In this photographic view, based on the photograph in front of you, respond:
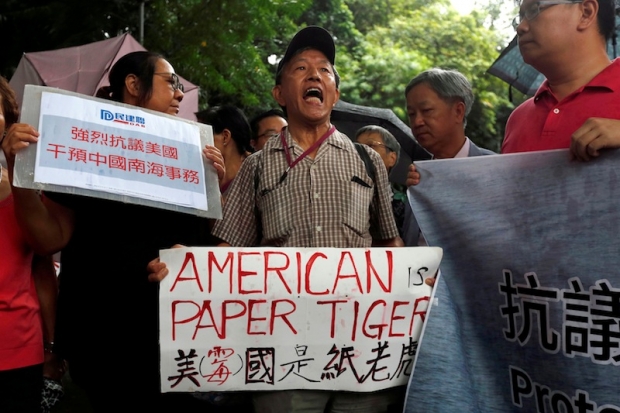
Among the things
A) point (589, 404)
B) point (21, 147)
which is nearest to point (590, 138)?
point (589, 404)

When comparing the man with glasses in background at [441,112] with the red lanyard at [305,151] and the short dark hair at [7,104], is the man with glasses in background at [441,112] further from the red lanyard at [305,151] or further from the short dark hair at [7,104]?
the short dark hair at [7,104]

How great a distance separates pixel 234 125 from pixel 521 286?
8.23ft

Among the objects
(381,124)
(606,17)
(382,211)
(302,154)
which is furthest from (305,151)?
(381,124)

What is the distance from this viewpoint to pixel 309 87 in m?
3.00

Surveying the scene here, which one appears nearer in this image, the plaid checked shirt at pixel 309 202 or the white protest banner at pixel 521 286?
the white protest banner at pixel 521 286

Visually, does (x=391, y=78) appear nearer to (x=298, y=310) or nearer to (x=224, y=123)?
(x=224, y=123)

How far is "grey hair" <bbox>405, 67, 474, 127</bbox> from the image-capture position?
3.77 m

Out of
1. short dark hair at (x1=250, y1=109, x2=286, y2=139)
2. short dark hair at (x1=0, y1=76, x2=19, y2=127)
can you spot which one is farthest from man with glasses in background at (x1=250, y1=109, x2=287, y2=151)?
short dark hair at (x1=0, y1=76, x2=19, y2=127)

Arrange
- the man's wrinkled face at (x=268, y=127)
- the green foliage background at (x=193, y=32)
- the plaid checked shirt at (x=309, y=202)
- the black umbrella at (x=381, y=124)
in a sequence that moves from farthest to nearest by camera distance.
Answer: the green foliage background at (x=193, y=32) → the black umbrella at (x=381, y=124) → the man's wrinkled face at (x=268, y=127) → the plaid checked shirt at (x=309, y=202)

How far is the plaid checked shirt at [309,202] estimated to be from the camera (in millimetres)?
2830

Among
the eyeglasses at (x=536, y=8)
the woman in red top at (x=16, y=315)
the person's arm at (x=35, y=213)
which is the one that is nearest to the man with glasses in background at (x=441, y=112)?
the eyeglasses at (x=536, y=8)

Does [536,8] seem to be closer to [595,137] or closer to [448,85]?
[595,137]

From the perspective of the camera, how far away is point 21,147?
2.56 metres

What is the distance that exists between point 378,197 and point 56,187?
1225 millimetres
